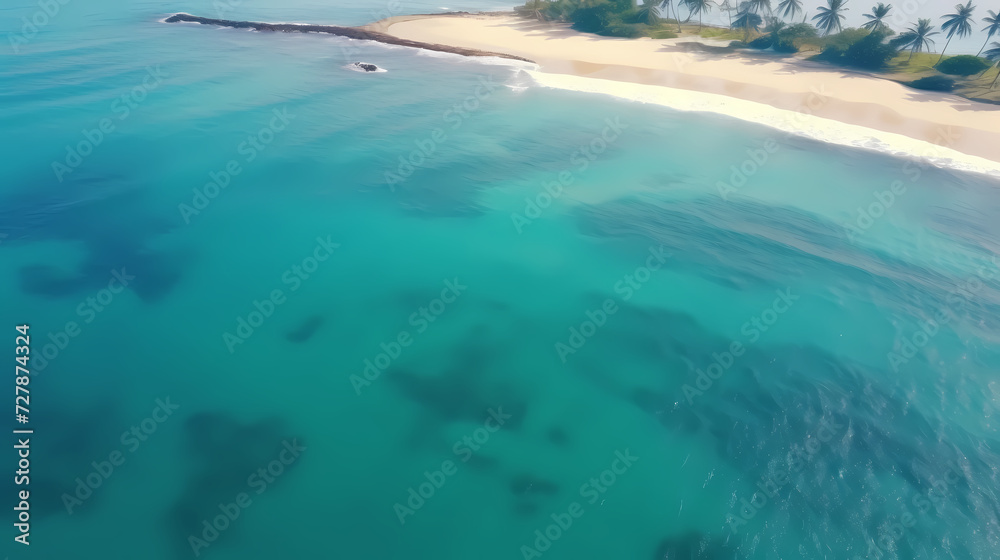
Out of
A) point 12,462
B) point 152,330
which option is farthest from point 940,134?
point 12,462

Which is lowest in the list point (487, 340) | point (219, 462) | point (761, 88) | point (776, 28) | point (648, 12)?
point (219, 462)

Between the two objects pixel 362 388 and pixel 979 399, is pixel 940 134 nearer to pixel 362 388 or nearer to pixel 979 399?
pixel 979 399

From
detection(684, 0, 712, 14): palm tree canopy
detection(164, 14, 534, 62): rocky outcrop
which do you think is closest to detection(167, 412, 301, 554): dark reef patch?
detection(164, 14, 534, 62): rocky outcrop

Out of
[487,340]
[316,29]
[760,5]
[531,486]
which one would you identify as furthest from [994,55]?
[316,29]

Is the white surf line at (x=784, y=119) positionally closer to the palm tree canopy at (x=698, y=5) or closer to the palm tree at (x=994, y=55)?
the palm tree at (x=994, y=55)

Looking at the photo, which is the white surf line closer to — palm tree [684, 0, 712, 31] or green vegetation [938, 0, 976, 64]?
green vegetation [938, 0, 976, 64]

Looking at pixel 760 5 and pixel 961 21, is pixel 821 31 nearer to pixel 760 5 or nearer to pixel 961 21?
pixel 760 5
